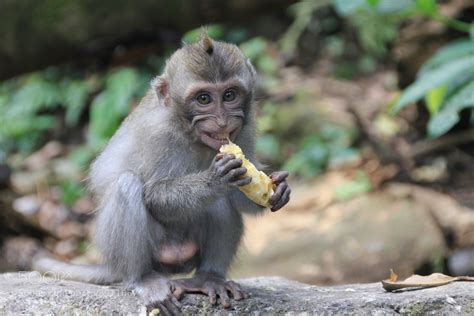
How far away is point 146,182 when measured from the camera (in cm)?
623

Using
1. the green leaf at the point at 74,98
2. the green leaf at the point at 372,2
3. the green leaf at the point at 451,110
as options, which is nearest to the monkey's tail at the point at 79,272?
the green leaf at the point at 451,110

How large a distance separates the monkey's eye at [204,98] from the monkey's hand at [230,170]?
0.56 metres

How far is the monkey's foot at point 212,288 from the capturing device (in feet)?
19.3

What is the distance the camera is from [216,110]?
5848mm

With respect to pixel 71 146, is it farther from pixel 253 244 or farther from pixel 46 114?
pixel 253 244

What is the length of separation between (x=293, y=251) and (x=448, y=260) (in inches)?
72.0

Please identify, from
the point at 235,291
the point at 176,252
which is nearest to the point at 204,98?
the point at 176,252

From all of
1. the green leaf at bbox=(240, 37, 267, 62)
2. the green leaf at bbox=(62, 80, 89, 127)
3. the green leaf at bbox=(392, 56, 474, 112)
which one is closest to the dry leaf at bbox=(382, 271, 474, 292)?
Result: the green leaf at bbox=(392, 56, 474, 112)

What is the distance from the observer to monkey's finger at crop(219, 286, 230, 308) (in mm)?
5820

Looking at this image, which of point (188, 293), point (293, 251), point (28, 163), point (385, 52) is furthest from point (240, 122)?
point (385, 52)

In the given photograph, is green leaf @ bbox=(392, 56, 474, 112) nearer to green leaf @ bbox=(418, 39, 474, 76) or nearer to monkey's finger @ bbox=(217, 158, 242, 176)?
green leaf @ bbox=(418, 39, 474, 76)

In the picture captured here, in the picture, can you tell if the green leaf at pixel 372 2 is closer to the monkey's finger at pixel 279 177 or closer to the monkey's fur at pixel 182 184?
the monkey's fur at pixel 182 184

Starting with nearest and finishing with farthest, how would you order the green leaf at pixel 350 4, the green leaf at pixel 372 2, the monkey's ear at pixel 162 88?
the monkey's ear at pixel 162 88
the green leaf at pixel 372 2
the green leaf at pixel 350 4

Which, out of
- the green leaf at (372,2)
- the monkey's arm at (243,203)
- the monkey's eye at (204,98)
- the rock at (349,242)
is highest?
the green leaf at (372,2)
